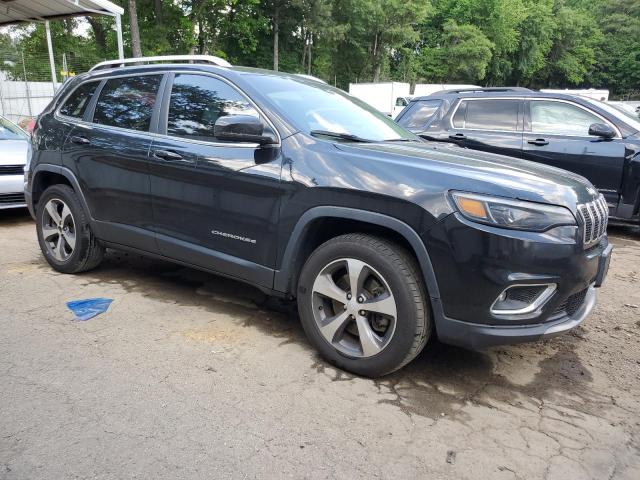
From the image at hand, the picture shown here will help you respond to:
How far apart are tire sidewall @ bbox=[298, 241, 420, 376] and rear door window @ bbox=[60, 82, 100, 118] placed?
2.71 metres

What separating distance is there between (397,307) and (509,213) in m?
0.74

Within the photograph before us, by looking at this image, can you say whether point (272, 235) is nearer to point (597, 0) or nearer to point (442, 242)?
point (442, 242)

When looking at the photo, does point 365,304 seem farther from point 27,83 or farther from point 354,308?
point 27,83

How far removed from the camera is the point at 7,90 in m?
19.9

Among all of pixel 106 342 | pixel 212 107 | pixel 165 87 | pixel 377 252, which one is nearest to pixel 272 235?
pixel 377 252

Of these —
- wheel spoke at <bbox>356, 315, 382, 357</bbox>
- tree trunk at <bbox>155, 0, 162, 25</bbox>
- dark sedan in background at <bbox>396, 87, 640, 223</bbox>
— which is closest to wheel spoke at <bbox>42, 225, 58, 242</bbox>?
wheel spoke at <bbox>356, 315, 382, 357</bbox>

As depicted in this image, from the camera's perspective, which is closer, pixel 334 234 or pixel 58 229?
pixel 334 234

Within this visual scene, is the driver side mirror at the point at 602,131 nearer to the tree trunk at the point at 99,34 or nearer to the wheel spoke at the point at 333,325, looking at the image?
the wheel spoke at the point at 333,325

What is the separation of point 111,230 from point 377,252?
8.00 ft

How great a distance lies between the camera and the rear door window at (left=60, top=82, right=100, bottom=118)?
4379 mm

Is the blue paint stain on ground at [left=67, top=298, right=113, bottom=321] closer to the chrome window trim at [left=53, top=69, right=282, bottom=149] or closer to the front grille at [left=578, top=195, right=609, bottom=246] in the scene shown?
the chrome window trim at [left=53, top=69, right=282, bottom=149]

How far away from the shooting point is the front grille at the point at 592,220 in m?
2.60

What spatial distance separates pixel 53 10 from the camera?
480 inches

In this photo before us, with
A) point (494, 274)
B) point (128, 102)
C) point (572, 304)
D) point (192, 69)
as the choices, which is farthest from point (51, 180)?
point (572, 304)
